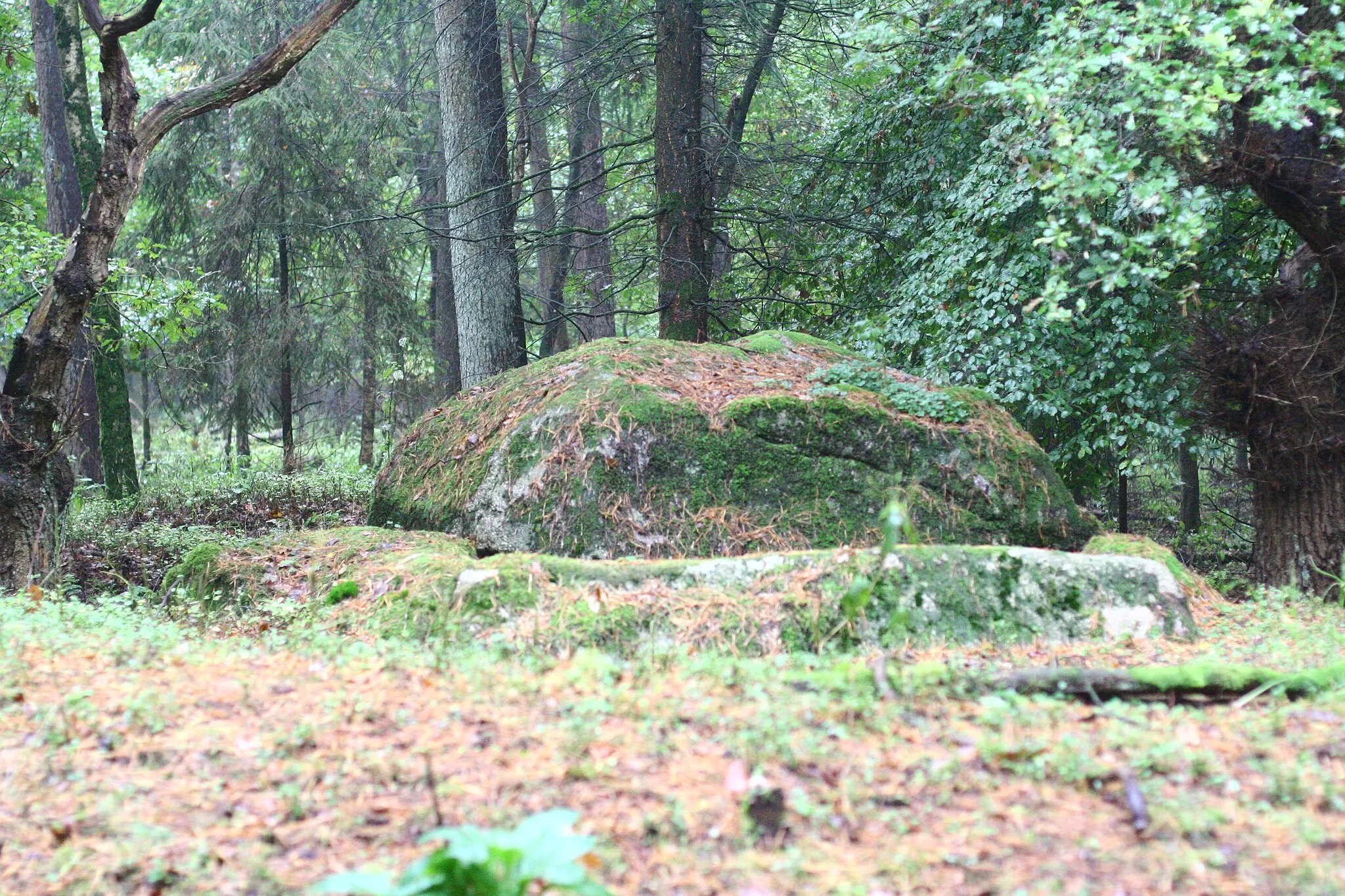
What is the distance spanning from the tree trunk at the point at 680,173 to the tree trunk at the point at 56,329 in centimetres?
448

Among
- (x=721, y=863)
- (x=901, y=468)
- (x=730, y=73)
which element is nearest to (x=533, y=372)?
(x=901, y=468)

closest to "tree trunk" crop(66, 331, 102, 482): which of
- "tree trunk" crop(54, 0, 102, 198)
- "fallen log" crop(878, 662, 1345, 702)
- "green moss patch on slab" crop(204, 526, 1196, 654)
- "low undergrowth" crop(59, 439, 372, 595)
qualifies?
"low undergrowth" crop(59, 439, 372, 595)

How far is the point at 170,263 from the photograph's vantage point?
571 inches

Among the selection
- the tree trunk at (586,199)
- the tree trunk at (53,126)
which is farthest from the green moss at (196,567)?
the tree trunk at (53,126)

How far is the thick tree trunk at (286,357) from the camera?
1372cm

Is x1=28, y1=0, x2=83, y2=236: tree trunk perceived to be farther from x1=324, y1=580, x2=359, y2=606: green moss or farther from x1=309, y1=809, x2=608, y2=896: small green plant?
x1=309, y1=809, x2=608, y2=896: small green plant

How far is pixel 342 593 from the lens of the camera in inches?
186

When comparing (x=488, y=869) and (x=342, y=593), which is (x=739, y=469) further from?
(x=488, y=869)

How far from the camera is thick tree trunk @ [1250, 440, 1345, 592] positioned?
6207 millimetres

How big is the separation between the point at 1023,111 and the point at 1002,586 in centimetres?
407

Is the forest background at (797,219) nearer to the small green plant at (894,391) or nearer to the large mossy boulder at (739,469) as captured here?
the small green plant at (894,391)

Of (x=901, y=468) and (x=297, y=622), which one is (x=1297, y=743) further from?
(x=297, y=622)

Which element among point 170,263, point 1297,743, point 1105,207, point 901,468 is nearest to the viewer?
point 1297,743

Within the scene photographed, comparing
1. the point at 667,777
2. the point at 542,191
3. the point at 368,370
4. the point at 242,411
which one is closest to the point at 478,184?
the point at 542,191
